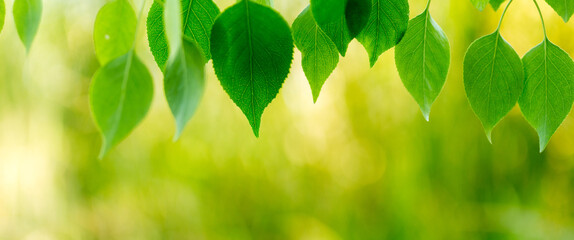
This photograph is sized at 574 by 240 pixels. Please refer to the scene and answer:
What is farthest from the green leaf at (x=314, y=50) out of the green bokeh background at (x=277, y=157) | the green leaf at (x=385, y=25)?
the green bokeh background at (x=277, y=157)

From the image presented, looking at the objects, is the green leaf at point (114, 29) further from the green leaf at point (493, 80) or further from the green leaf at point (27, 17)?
the green leaf at point (493, 80)

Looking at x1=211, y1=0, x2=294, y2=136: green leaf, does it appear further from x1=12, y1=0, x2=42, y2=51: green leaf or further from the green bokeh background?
the green bokeh background

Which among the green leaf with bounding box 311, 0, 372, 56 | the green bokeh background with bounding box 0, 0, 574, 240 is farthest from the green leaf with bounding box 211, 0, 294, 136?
the green bokeh background with bounding box 0, 0, 574, 240

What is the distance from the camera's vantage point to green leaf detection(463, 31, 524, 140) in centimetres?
20

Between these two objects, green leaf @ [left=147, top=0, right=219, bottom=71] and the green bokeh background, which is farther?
the green bokeh background

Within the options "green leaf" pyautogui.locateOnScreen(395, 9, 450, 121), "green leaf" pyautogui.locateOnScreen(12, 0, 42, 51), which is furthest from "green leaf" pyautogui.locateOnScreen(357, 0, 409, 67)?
"green leaf" pyautogui.locateOnScreen(12, 0, 42, 51)

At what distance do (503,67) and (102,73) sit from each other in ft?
0.49

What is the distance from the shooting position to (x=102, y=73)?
5.0 inches

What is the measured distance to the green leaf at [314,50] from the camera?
8.4 inches

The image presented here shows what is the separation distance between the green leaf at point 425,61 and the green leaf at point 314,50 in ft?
0.10

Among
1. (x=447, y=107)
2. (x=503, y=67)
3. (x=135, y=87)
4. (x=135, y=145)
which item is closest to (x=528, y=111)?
(x=503, y=67)

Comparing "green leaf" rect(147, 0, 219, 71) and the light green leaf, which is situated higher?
the light green leaf

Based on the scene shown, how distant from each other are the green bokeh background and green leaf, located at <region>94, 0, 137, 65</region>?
4.17ft

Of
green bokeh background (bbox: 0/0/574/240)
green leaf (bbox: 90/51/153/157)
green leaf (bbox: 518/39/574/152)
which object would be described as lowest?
green bokeh background (bbox: 0/0/574/240)
